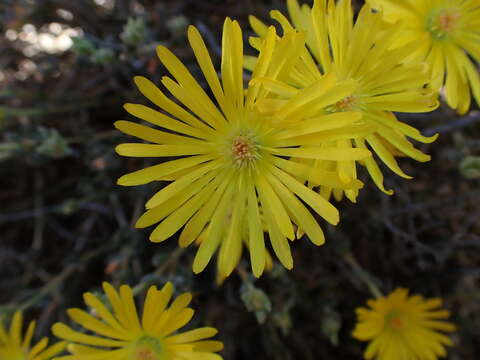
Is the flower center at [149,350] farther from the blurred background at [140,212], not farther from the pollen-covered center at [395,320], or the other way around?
the pollen-covered center at [395,320]

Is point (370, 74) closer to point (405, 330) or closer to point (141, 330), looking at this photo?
point (141, 330)

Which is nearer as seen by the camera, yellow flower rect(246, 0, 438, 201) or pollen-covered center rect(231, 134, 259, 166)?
yellow flower rect(246, 0, 438, 201)

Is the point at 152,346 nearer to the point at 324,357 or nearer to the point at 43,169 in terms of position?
the point at 324,357

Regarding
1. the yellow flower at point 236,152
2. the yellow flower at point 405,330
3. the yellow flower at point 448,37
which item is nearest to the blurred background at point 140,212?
the yellow flower at point 405,330

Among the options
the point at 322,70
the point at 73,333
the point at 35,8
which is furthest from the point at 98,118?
the point at 322,70

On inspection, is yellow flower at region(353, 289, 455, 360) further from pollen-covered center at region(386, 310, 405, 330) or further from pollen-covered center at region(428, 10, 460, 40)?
pollen-covered center at region(428, 10, 460, 40)

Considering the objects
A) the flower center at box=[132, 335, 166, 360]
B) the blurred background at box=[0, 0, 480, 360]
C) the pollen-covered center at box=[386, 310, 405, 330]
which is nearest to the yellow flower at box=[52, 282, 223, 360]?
the flower center at box=[132, 335, 166, 360]

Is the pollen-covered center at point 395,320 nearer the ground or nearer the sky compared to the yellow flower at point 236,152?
nearer the ground
